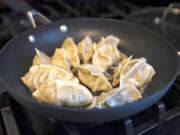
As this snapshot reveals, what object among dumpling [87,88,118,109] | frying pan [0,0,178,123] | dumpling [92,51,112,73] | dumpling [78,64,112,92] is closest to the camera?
frying pan [0,0,178,123]

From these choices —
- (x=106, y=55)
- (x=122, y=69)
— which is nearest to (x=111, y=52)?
(x=106, y=55)

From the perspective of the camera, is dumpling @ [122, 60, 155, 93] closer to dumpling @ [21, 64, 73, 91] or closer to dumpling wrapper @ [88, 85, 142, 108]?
dumpling wrapper @ [88, 85, 142, 108]

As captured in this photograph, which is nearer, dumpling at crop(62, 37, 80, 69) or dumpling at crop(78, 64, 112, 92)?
dumpling at crop(78, 64, 112, 92)

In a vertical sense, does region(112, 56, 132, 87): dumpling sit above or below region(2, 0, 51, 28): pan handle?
below

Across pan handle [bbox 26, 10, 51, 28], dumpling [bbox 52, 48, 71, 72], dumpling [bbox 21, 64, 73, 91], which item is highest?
pan handle [bbox 26, 10, 51, 28]

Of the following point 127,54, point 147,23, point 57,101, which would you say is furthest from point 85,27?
point 57,101

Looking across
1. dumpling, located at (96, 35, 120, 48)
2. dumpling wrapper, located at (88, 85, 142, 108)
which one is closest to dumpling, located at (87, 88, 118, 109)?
dumpling wrapper, located at (88, 85, 142, 108)

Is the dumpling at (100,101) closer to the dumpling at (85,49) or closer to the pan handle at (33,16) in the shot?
the dumpling at (85,49)
